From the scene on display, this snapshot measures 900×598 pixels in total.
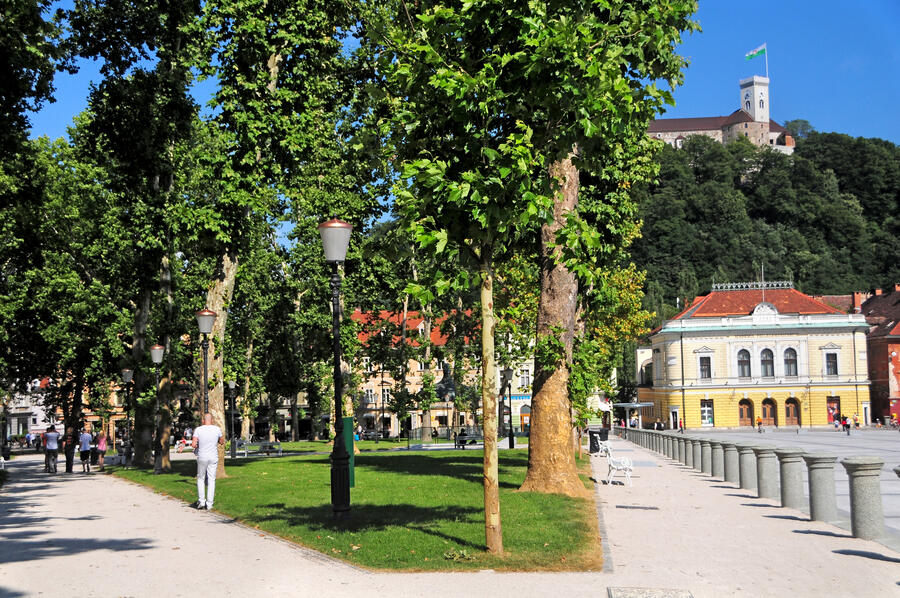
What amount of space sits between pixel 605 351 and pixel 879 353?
5699cm

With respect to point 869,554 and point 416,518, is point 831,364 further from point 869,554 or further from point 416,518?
point 869,554

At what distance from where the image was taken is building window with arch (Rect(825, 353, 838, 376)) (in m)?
82.1

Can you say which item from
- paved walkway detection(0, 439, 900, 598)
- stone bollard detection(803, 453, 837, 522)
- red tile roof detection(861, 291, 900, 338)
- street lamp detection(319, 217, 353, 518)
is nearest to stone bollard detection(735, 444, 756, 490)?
paved walkway detection(0, 439, 900, 598)

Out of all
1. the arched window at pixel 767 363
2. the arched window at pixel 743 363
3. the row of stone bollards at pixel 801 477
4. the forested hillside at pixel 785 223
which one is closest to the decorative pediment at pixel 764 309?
the arched window at pixel 767 363

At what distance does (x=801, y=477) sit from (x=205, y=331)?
14.1 metres

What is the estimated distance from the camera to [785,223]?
149 metres

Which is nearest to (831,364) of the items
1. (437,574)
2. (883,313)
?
(883,313)

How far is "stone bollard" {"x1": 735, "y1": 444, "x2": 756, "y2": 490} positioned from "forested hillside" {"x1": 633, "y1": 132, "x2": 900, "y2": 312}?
9794 cm

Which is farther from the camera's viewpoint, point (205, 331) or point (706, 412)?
point (706, 412)

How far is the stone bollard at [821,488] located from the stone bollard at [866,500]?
1578mm

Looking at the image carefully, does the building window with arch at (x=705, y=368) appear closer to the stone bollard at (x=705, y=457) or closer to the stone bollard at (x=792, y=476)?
the stone bollard at (x=705, y=457)

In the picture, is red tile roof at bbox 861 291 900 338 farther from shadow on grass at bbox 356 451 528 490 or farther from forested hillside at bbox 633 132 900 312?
shadow on grass at bbox 356 451 528 490

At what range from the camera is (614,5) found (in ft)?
51.1

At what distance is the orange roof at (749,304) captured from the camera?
84.6 meters
